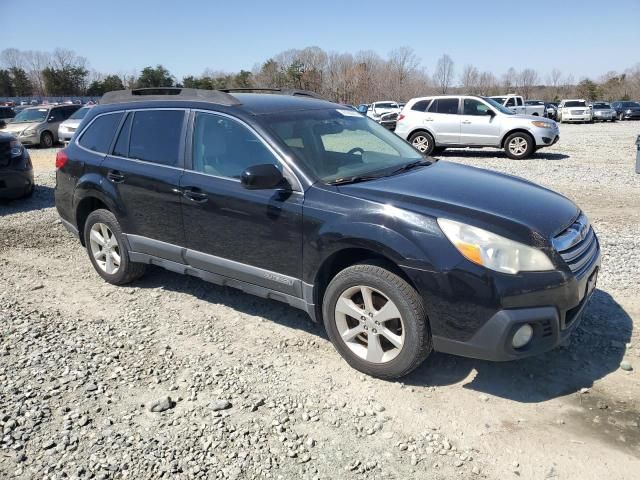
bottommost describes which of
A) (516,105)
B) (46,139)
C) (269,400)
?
(269,400)

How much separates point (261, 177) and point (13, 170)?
23.6 feet

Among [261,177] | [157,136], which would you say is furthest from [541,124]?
[261,177]

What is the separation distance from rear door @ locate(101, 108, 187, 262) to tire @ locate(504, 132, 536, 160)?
39.3 ft

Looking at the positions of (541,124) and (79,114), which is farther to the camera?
(79,114)

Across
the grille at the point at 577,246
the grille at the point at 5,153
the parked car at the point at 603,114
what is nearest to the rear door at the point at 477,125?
the grille at the point at 5,153

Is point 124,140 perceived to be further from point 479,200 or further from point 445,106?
point 445,106

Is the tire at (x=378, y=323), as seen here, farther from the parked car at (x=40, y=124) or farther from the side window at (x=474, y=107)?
the parked car at (x=40, y=124)

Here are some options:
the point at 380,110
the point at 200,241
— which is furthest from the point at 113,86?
the point at 200,241

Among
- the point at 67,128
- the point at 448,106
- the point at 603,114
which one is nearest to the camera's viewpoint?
the point at 448,106

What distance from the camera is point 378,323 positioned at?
3.29 meters

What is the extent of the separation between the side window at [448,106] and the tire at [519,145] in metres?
1.76

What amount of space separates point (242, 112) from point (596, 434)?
3.18 meters

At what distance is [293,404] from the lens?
3174mm

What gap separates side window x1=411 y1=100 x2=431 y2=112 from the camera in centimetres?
1546
